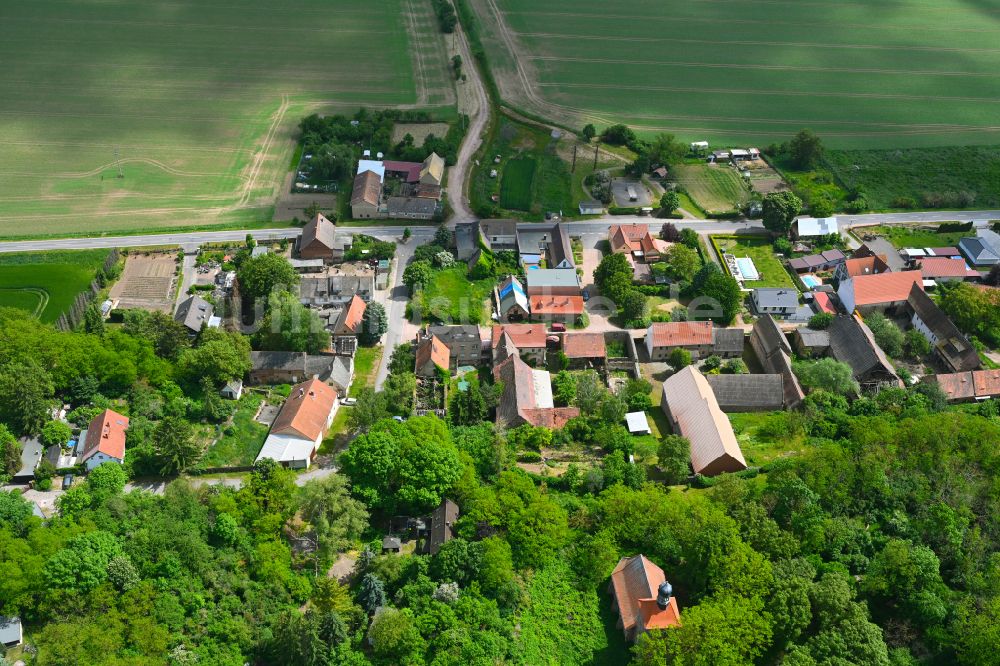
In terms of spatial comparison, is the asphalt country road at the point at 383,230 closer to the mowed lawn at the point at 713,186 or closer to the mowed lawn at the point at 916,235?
the mowed lawn at the point at 916,235

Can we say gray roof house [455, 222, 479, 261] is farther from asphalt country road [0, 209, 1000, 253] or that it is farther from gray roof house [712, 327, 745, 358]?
gray roof house [712, 327, 745, 358]

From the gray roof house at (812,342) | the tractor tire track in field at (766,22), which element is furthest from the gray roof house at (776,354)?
the tractor tire track in field at (766,22)

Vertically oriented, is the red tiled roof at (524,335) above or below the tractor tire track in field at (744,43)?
below

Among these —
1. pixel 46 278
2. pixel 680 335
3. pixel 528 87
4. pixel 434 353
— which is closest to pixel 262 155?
pixel 46 278

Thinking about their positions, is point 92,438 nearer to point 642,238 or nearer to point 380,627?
point 380,627

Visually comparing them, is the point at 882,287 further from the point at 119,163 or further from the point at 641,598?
the point at 119,163

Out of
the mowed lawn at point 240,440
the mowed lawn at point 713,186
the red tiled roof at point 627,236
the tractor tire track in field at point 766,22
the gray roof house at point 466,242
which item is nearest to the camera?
the mowed lawn at point 240,440
